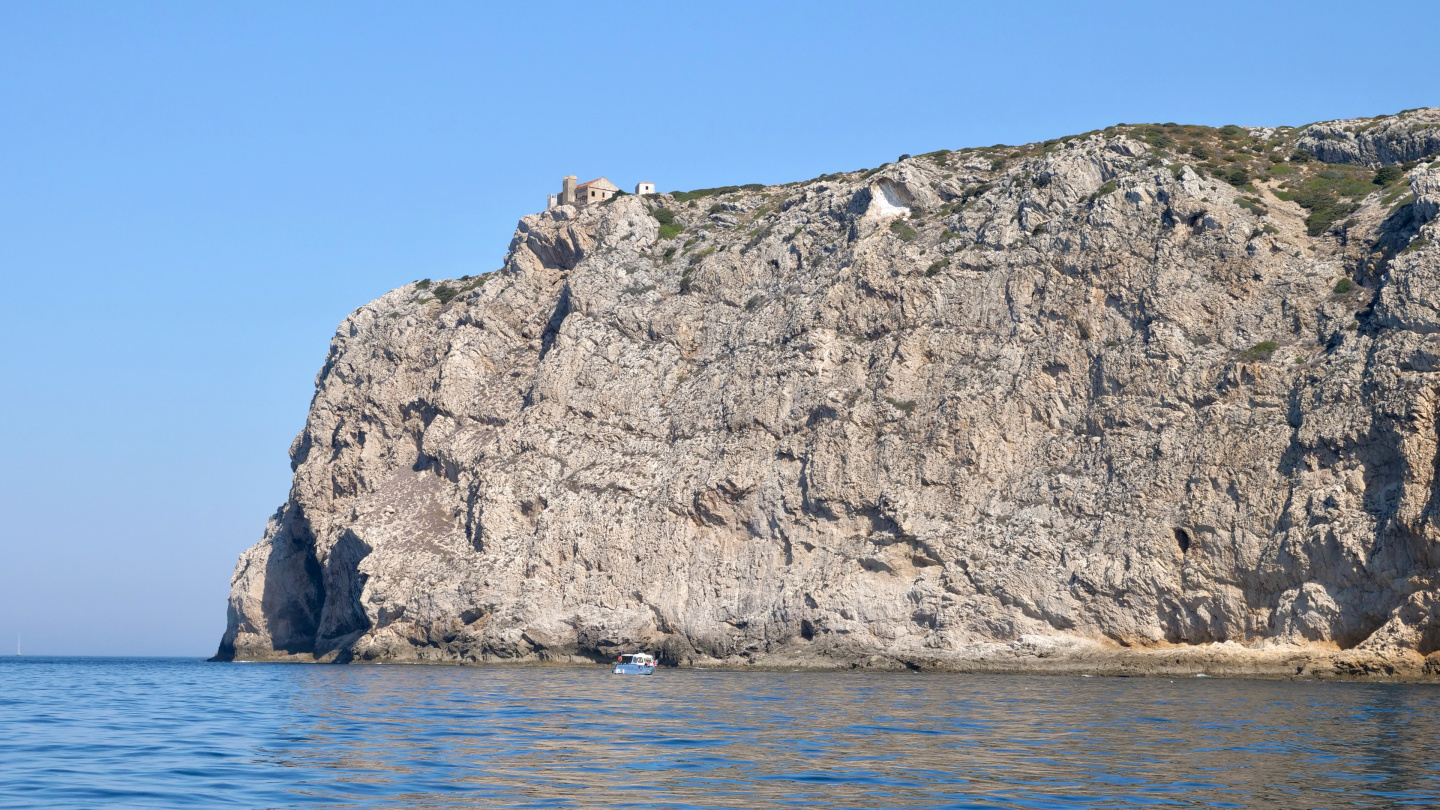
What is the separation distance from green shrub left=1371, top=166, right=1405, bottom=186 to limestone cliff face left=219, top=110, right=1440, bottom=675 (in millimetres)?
992

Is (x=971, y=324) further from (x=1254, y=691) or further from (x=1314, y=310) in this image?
(x=1254, y=691)

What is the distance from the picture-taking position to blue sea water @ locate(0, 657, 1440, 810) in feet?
59.5

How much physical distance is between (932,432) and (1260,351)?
50.7 feet

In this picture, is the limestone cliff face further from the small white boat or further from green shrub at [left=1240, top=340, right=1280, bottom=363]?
the small white boat

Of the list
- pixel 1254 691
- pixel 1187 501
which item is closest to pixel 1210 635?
pixel 1187 501

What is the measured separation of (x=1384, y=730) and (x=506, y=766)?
18.2m

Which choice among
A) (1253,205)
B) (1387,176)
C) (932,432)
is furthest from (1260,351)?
(1387,176)

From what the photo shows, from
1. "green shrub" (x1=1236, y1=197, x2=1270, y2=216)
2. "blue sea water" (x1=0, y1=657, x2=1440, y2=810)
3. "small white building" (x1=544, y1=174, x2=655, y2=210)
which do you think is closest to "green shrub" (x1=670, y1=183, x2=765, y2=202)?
"small white building" (x1=544, y1=174, x2=655, y2=210)

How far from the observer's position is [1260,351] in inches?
2266

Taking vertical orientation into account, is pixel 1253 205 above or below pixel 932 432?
above

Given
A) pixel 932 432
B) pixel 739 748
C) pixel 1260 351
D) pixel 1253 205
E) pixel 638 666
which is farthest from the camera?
pixel 1253 205

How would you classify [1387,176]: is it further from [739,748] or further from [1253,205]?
[739,748]

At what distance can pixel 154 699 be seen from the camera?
41500 mm

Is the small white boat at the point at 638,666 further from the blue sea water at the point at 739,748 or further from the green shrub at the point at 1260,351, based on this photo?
the green shrub at the point at 1260,351
